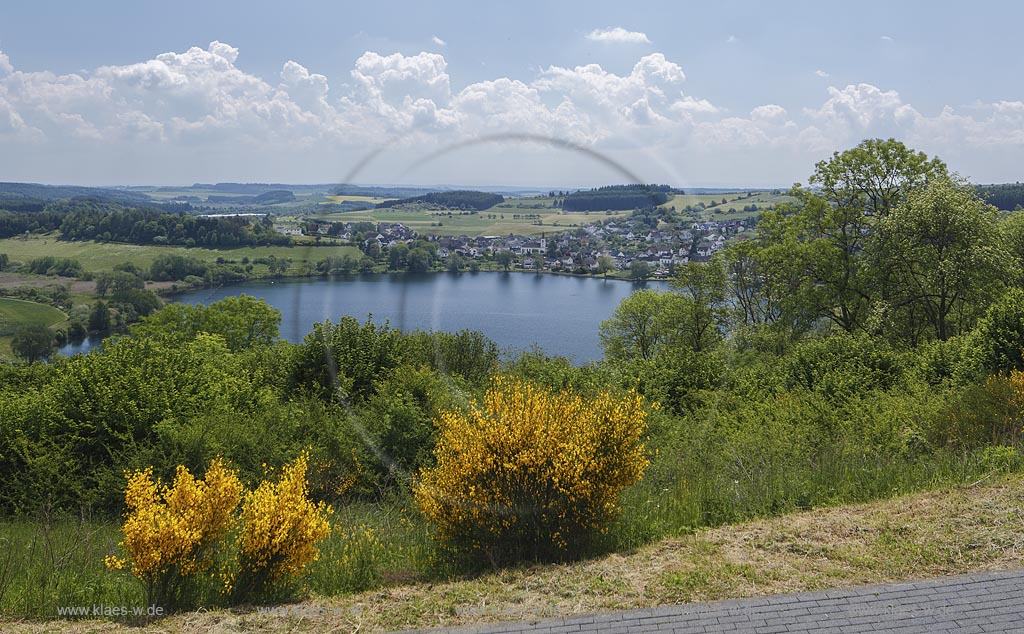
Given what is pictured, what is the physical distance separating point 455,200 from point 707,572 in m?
8.26

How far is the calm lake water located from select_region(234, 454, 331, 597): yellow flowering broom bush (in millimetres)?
6706

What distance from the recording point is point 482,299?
20.0 metres

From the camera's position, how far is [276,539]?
22.0 feet

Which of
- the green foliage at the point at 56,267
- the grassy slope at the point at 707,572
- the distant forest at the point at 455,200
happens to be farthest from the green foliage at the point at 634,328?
the green foliage at the point at 56,267

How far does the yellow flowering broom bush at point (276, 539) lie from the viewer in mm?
6742

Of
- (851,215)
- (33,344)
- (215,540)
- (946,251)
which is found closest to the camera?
(215,540)

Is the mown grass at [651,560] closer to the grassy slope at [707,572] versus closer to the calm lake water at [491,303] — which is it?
the grassy slope at [707,572]

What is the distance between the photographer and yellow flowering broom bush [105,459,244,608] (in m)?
6.46

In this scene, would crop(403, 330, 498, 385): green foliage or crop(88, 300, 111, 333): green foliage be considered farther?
crop(88, 300, 111, 333): green foliage

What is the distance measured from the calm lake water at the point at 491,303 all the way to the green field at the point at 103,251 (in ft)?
80.3

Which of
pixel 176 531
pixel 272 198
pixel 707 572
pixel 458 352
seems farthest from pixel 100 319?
pixel 707 572

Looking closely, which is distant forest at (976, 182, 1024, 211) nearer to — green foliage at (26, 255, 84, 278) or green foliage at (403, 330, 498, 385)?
green foliage at (403, 330, 498, 385)

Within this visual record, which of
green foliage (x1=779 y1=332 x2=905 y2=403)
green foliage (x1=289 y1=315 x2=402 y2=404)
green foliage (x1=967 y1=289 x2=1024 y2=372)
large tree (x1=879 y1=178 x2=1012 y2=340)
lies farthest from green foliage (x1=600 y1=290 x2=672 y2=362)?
green foliage (x1=967 y1=289 x2=1024 y2=372)

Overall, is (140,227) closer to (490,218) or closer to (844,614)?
(490,218)
